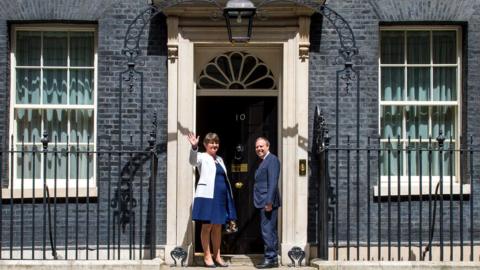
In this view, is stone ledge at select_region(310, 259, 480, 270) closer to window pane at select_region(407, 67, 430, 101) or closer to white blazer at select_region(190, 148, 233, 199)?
white blazer at select_region(190, 148, 233, 199)

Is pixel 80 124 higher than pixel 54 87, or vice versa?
pixel 54 87

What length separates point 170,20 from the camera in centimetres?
1291

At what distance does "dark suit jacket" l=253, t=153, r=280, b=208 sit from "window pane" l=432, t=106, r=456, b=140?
261cm

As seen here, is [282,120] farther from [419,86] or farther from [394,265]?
[394,265]

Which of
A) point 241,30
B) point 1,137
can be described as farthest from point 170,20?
point 1,137

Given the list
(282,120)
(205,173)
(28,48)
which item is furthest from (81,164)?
(282,120)

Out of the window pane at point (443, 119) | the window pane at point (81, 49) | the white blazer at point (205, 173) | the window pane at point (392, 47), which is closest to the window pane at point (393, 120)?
the window pane at point (443, 119)

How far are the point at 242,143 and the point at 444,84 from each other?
3.09 metres

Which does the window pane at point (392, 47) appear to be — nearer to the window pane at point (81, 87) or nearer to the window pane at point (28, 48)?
the window pane at point (81, 87)

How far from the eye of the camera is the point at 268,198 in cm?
1229

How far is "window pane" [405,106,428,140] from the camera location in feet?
44.3

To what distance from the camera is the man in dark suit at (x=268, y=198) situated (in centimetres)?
1234

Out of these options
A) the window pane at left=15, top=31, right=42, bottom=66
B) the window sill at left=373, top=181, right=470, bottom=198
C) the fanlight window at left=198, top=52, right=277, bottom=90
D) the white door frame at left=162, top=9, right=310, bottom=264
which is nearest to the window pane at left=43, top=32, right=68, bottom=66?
the window pane at left=15, top=31, right=42, bottom=66

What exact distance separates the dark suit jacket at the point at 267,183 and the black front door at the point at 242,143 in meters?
0.81
